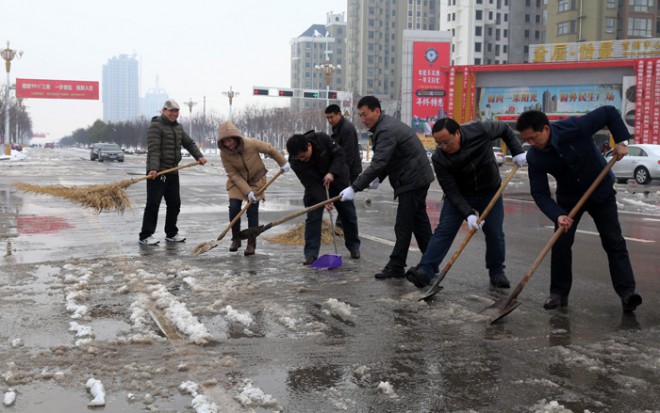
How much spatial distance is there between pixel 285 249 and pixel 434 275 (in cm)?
280

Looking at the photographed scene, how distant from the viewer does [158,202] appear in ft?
29.9

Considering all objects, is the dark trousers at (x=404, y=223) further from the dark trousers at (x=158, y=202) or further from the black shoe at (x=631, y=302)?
the dark trousers at (x=158, y=202)

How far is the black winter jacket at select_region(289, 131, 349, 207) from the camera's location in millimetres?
7574

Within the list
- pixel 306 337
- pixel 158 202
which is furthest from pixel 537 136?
pixel 158 202

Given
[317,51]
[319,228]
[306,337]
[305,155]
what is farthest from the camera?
[317,51]

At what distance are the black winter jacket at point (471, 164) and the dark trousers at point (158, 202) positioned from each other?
13.9ft

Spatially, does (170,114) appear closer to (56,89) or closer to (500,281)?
(500,281)

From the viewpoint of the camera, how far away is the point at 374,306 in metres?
5.52

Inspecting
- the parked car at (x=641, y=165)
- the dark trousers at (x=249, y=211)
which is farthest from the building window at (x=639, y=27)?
the dark trousers at (x=249, y=211)

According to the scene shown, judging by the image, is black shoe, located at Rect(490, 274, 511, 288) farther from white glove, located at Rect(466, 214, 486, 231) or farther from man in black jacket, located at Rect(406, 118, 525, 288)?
white glove, located at Rect(466, 214, 486, 231)

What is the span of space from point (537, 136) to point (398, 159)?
1.72 m

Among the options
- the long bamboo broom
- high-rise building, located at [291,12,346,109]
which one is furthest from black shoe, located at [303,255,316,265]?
high-rise building, located at [291,12,346,109]

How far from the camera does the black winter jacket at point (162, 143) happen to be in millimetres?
9125

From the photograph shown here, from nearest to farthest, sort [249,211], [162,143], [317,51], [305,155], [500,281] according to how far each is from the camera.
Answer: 1. [500,281]
2. [305,155]
3. [249,211]
4. [162,143]
5. [317,51]
